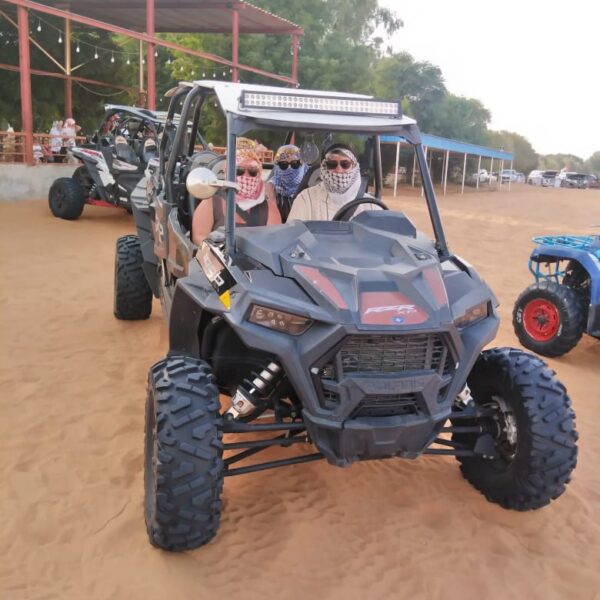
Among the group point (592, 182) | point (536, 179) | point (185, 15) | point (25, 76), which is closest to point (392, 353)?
point (25, 76)

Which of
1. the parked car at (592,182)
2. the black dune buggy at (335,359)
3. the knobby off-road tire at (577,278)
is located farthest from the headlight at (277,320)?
the parked car at (592,182)

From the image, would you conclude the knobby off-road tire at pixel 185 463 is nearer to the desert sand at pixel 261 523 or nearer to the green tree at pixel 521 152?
the desert sand at pixel 261 523

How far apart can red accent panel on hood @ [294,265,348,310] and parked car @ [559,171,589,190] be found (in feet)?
178

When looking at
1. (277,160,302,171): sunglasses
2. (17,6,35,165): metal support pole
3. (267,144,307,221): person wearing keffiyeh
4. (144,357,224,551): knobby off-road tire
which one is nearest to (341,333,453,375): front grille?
(144,357,224,551): knobby off-road tire

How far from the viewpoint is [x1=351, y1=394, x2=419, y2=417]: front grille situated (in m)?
2.67

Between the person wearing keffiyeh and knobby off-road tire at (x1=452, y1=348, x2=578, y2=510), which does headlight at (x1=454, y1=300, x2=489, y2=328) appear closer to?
knobby off-road tire at (x1=452, y1=348, x2=578, y2=510)

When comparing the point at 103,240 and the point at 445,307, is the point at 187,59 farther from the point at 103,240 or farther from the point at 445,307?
the point at 445,307

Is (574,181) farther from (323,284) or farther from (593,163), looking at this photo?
(323,284)

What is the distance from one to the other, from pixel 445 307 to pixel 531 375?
2.64ft

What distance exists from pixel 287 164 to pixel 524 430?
3435 mm

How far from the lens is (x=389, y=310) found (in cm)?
261

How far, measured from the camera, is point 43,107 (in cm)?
2066

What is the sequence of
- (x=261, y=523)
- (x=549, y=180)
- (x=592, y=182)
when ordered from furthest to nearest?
(x=549, y=180), (x=592, y=182), (x=261, y=523)

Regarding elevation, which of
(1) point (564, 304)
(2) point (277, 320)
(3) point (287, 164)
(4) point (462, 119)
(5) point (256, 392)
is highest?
(4) point (462, 119)
